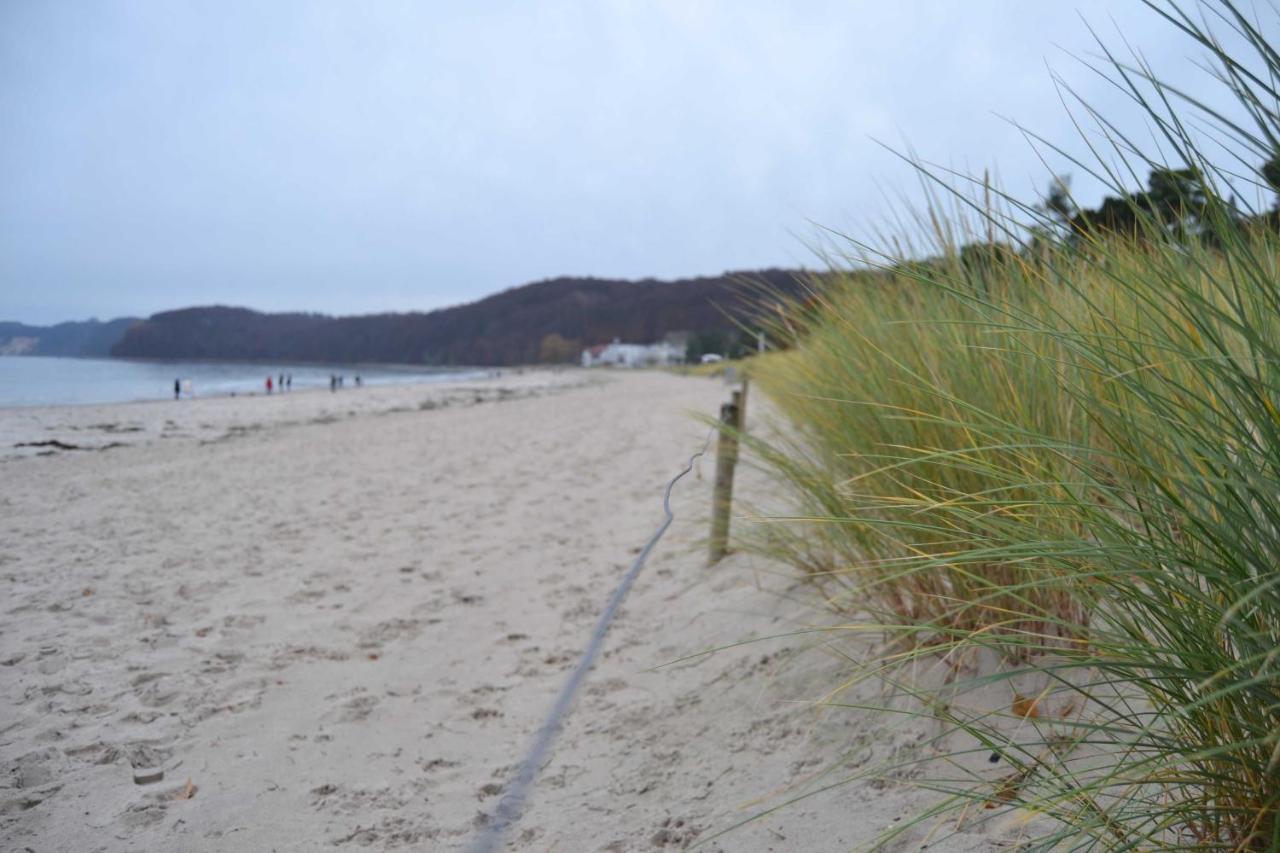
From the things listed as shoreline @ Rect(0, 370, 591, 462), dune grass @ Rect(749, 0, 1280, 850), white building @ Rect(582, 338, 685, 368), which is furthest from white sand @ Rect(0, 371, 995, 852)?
white building @ Rect(582, 338, 685, 368)

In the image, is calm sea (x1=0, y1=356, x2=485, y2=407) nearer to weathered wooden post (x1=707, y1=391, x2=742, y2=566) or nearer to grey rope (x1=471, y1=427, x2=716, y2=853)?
grey rope (x1=471, y1=427, x2=716, y2=853)

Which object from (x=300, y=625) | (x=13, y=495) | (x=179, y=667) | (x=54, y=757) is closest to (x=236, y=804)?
(x=54, y=757)

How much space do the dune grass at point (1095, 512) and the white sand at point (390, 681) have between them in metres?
0.31

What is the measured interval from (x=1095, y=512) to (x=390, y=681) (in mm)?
2591

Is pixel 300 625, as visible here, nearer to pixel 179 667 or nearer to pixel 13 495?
pixel 179 667

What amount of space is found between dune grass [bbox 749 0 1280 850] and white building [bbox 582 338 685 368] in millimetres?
57229

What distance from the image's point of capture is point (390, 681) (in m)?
2.99

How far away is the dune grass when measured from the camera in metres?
1.01

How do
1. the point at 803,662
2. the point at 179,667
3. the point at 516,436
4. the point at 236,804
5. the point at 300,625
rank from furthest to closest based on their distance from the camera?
the point at 516,436
the point at 300,625
the point at 179,667
the point at 803,662
the point at 236,804

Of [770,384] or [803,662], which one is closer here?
[803,662]

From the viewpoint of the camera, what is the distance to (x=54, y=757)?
7.43 ft

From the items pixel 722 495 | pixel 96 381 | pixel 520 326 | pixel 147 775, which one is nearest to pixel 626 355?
pixel 520 326

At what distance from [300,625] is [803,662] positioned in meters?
2.28

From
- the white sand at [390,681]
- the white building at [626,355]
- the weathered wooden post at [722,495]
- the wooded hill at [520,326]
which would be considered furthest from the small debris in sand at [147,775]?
the white building at [626,355]
